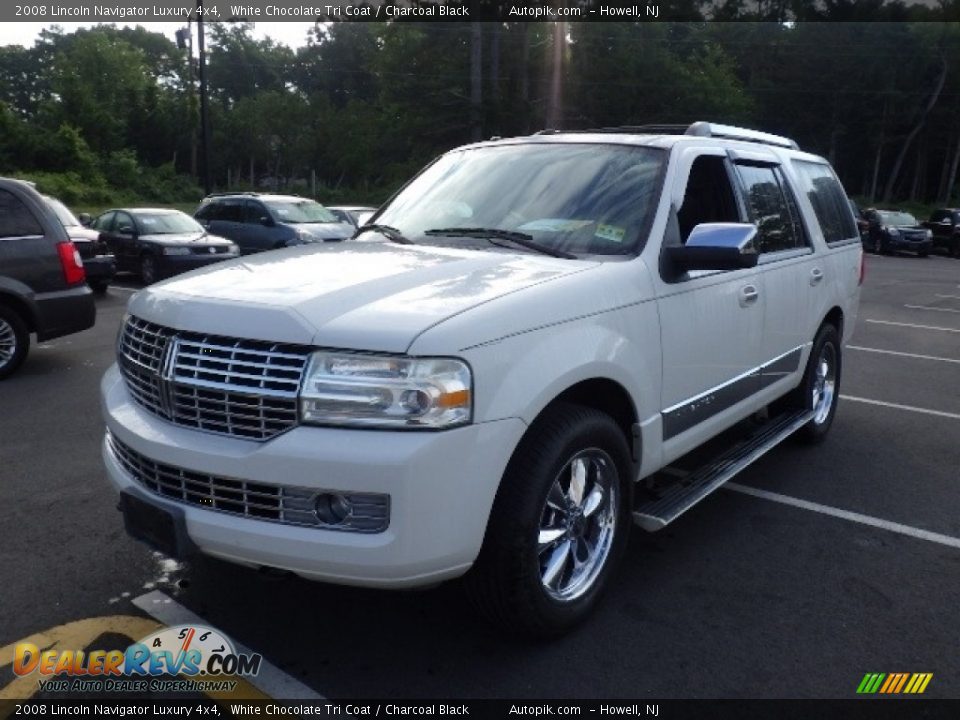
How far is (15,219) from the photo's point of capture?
7824 mm

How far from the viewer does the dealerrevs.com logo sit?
9.71 feet

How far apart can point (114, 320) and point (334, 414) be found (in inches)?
385

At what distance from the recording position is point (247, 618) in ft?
11.1

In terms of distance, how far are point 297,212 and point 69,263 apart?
31.4 ft

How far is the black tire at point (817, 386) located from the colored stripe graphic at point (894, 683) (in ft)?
9.01

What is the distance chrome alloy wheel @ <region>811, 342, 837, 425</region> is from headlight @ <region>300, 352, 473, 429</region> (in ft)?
12.6

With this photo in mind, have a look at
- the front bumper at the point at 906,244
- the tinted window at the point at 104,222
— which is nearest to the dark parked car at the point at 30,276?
the tinted window at the point at 104,222

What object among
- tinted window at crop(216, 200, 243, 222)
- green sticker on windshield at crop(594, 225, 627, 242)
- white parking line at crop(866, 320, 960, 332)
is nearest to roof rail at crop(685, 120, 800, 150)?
green sticker on windshield at crop(594, 225, 627, 242)

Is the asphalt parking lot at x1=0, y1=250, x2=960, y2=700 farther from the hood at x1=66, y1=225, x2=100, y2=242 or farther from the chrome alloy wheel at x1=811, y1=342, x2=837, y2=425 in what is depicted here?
the hood at x1=66, y1=225, x2=100, y2=242

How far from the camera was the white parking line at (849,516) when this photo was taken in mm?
4359

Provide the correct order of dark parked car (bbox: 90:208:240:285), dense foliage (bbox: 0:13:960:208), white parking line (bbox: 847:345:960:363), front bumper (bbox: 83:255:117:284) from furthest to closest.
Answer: dense foliage (bbox: 0:13:960:208) < dark parked car (bbox: 90:208:240:285) < front bumper (bbox: 83:255:117:284) < white parking line (bbox: 847:345:960:363)

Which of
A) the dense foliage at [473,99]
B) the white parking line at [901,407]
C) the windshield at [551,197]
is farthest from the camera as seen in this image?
the dense foliage at [473,99]

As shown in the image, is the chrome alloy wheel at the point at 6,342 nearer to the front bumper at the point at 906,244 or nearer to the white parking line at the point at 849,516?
the white parking line at the point at 849,516

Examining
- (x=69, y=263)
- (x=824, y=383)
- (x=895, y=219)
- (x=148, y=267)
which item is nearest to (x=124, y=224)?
(x=148, y=267)
